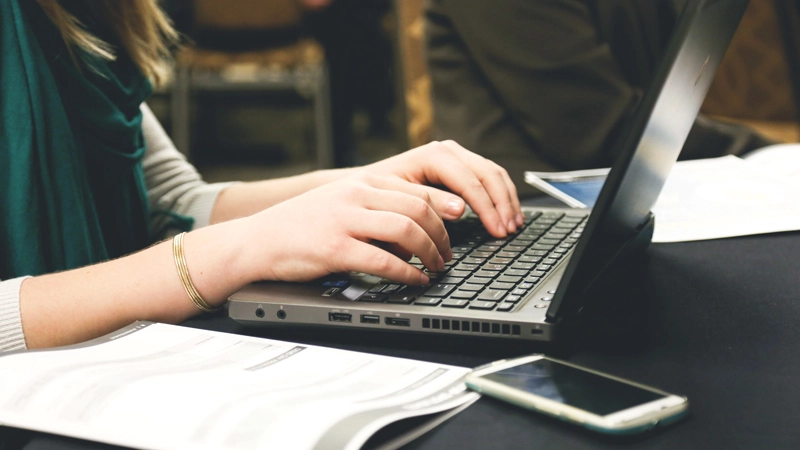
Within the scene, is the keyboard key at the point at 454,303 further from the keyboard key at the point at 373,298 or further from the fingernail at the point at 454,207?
the fingernail at the point at 454,207

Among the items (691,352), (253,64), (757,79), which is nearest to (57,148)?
(691,352)

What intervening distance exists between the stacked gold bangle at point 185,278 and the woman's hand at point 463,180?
0.73 ft

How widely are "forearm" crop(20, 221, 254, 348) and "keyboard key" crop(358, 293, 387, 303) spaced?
0.10 metres

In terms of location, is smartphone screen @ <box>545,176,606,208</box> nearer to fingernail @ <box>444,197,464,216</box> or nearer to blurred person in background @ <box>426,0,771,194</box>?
fingernail @ <box>444,197,464,216</box>

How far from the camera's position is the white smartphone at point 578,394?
0.35 m

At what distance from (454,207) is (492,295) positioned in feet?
0.57

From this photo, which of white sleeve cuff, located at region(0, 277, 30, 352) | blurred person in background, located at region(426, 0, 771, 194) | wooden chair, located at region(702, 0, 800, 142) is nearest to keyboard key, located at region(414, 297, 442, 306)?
white sleeve cuff, located at region(0, 277, 30, 352)

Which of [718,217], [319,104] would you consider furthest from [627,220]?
[319,104]

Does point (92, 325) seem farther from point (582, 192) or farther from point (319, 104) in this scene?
point (319, 104)

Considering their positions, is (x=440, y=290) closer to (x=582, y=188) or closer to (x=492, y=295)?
(x=492, y=295)

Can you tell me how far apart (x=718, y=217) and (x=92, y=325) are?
2.04 feet

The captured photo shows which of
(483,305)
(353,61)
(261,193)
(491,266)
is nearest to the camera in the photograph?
(483,305)

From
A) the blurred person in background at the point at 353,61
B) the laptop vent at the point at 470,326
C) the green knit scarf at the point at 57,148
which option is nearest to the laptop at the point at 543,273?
the laptop vent at the point at 470,326

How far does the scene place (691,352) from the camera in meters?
0.46
